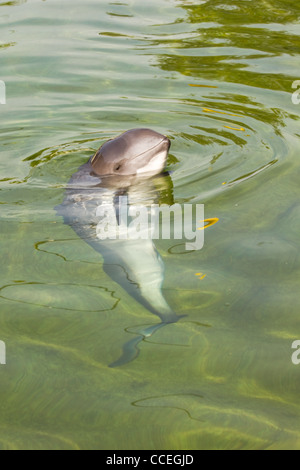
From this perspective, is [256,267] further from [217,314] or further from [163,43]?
[163,43]

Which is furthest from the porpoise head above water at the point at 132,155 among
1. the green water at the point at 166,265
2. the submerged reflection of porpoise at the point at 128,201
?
the green water at the point at 166,265

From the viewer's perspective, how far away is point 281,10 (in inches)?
439

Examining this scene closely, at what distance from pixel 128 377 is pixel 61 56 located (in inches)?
271

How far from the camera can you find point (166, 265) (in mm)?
4465

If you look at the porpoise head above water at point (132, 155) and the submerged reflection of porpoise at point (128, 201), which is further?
the porpoise head above water at point (132, 155)

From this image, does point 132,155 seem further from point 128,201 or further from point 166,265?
point 166,265

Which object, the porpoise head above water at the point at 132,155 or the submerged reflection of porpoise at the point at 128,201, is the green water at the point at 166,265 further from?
the porpoise head above water at the point at 132,155

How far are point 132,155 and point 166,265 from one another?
1735mm

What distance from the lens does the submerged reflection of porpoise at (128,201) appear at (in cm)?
410

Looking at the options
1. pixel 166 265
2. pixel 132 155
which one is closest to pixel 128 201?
pixel 132 155

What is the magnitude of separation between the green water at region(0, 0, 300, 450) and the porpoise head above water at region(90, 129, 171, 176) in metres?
0.24

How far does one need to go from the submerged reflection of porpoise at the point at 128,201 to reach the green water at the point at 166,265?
8 cm

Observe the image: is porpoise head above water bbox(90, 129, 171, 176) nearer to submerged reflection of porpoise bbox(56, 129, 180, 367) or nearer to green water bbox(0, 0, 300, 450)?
submerged reflection of porpoise bbox(56, 129, 180, 367)

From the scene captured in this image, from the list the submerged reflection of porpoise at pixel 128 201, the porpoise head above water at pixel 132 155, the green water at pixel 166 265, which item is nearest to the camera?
the green water at pixel 166 265
